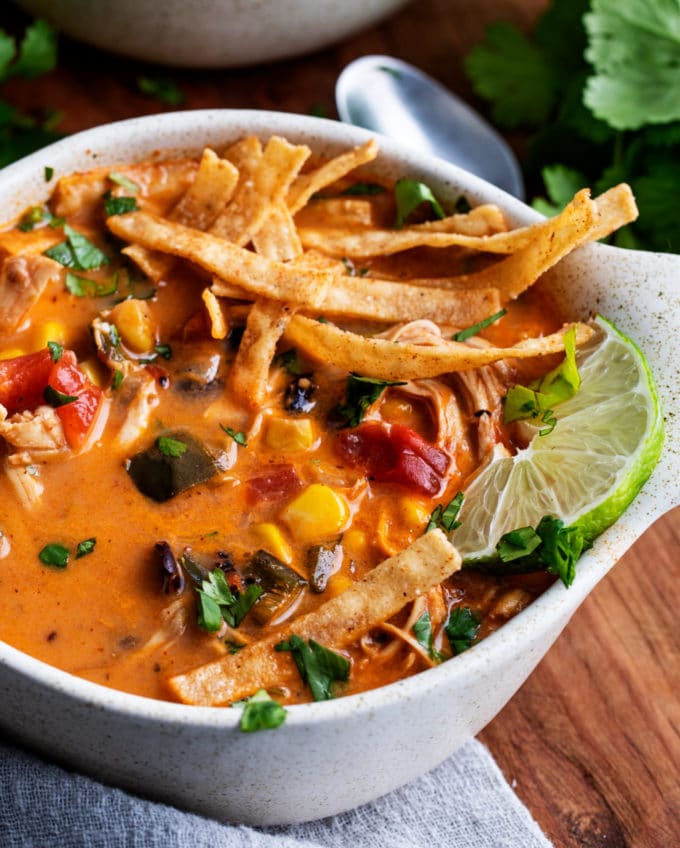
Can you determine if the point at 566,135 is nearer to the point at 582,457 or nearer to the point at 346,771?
the point at 582,457

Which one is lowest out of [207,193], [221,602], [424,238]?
[221,602]

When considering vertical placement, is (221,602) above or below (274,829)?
above

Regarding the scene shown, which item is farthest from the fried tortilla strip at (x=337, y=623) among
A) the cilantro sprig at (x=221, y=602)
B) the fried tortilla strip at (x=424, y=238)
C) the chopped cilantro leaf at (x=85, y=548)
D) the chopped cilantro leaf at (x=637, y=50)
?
the chopped cilantro leaf at (x=637, y=50)

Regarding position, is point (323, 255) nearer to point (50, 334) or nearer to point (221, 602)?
point (50, 334)

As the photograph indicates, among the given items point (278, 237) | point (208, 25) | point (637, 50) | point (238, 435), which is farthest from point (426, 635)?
point (208, 25)

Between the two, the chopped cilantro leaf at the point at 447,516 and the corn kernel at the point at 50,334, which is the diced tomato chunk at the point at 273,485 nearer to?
the chopped cilantro leaf at the point at 447,516

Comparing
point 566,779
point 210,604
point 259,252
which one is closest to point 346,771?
point 210,604
